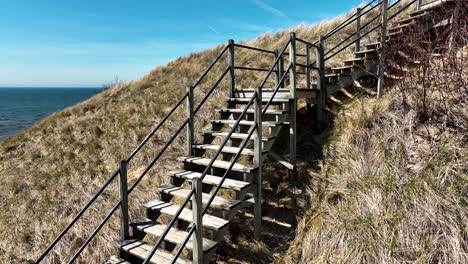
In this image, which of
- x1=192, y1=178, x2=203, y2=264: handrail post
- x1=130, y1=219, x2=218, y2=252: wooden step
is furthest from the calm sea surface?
x1=192, y1=178, x2=203, y2=264: handrail post

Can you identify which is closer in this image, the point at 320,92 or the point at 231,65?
the point at 231,65

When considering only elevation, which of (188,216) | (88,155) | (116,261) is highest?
(88,155)

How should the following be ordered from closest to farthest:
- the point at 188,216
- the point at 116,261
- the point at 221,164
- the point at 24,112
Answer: the point at 116,261 < the point at 188,216 < the point at 221,164 < the point at 24,112

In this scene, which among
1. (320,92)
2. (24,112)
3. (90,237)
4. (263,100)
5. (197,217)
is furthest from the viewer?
(24,112)

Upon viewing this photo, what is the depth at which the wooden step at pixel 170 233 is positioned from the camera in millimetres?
4404

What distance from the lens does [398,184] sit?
4.60 m

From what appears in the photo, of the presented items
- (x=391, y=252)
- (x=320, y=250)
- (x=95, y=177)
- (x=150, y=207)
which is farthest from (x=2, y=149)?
(x=391, y=252)

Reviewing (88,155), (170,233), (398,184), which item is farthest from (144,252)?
(88,155)

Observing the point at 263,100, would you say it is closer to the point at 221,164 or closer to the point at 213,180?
the point at 221,164

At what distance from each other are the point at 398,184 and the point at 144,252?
367 centimetres

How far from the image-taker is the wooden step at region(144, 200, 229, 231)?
4566 millimetres

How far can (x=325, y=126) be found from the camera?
7.46 meters

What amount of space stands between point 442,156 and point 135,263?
→ 15.4 feet

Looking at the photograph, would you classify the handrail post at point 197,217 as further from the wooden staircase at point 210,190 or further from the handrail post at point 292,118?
the handrail post at point 292,118
